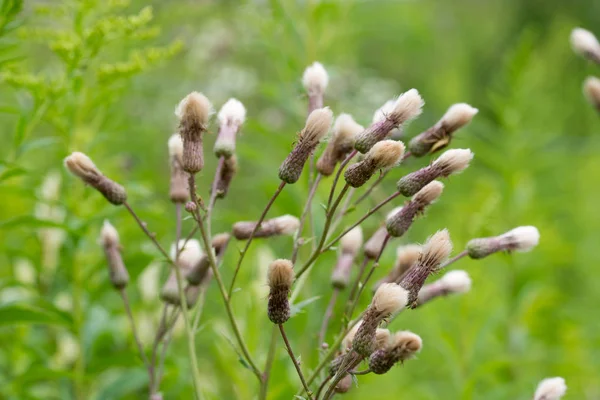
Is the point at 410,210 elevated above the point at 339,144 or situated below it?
below

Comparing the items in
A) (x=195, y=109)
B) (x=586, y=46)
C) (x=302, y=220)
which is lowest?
(x=302, y=220)

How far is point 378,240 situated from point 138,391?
995 millimetres

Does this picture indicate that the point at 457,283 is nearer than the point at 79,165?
No

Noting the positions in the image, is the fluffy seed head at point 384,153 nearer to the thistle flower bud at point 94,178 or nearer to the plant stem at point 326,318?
the plant stem at point 326,318

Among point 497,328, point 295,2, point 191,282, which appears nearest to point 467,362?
point 497,328

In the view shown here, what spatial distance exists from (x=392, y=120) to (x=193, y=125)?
1.09 ft

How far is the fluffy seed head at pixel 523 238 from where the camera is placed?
55.1 inches

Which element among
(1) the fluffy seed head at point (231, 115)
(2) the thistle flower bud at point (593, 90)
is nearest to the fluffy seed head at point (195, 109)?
(1) the fluffy seed head at point (231, 115)

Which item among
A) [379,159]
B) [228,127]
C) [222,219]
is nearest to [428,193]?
[379,159]

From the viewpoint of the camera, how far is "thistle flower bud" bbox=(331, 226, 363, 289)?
1.47 metres

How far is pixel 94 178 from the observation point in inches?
55.5

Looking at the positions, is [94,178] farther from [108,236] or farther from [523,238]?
[523,238]

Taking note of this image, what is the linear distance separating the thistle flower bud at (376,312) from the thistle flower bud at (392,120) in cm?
26

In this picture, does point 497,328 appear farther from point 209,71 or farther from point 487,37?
point 487,37
